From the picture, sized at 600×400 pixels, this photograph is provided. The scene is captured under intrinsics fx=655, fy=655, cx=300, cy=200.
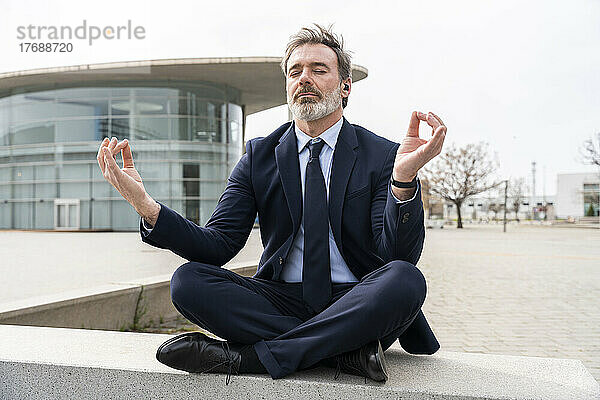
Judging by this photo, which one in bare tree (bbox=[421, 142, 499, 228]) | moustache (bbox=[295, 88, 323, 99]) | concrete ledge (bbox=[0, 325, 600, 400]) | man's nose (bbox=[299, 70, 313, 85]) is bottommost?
concrete ledge (bbox=[0, 325, 600, 400])

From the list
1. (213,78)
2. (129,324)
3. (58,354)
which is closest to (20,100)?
(213,78)

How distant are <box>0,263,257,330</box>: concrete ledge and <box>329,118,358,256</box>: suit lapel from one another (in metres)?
2.58

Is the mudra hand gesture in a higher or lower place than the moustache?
lower

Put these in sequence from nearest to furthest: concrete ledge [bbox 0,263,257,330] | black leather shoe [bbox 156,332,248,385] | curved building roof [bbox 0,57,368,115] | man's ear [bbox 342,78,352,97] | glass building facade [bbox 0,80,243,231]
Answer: black leather shoe [bbox 156,332,248,385], man's ear [bbox 342,78,352,97], concrete ledge [bbox 0,263,257,330], curved building roof [bbox 0,57,368,115], glass building facade [bbox 0,80,243,231]

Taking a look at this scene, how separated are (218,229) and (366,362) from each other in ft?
3.14

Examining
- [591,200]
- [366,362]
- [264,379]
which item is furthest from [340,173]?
[591,200]

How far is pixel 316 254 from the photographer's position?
Result: 9.57 ft

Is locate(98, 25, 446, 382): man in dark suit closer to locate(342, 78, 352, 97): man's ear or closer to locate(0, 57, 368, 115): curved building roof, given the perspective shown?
locate(342, 78, 352, 97): man's ear

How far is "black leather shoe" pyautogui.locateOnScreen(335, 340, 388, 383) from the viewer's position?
2.55 meters

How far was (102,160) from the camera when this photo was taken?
2643 millimetres

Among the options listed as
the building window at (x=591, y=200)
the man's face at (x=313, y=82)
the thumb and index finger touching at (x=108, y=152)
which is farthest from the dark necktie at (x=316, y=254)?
the building window at (x=591, y=200)

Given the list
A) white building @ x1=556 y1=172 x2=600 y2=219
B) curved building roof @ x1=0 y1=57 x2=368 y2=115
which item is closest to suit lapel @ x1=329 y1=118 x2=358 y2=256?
curved building roof @ x1=0 y1=57 x2=368 y2=115

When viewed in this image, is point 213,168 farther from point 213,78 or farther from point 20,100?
point 20,100

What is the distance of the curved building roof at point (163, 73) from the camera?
1272 inches
